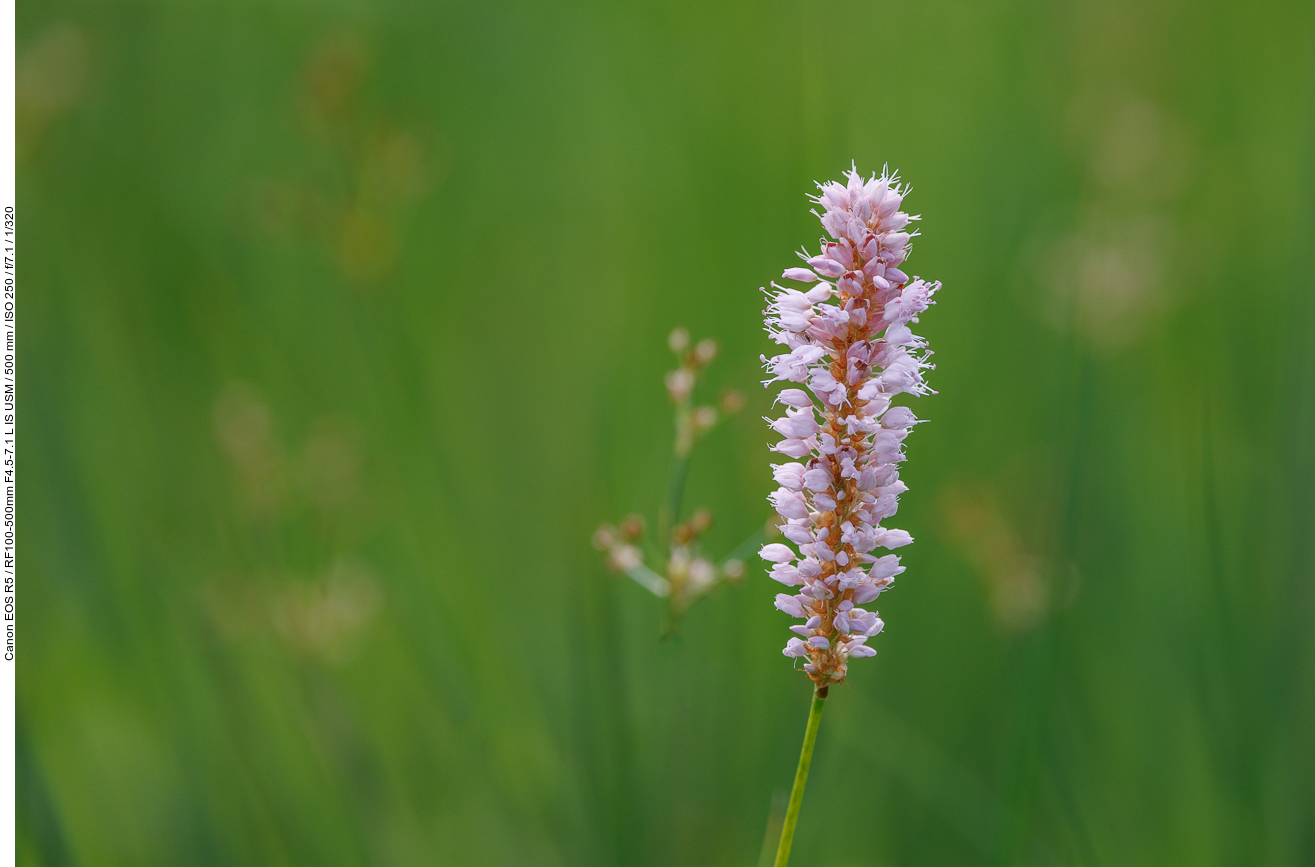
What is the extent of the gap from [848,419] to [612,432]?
2279 millimetres

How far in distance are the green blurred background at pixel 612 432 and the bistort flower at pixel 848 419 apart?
53cm

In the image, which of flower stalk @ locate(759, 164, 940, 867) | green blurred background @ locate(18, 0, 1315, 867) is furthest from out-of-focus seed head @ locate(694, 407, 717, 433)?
flower stalk @ locate(759, 164, 940, 867)

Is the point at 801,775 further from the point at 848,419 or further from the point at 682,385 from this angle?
the point at 682,385

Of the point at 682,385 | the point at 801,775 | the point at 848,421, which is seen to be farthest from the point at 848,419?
the point at 682,385

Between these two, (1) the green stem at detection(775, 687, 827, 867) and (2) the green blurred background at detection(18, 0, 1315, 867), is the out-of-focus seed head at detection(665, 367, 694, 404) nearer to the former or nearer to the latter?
(2) the green blurred background at detection(18, 0, 1315, 867)

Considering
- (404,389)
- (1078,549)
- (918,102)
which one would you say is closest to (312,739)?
(404,389)

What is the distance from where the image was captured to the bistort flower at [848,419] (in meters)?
1.25

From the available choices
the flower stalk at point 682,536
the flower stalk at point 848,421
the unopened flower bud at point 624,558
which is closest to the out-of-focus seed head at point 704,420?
the flower stalk at point 682,536

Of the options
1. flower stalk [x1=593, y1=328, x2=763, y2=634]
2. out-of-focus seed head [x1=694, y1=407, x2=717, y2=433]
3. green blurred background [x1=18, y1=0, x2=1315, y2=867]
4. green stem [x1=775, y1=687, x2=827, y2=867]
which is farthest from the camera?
green blurred background [x1=18, y1=0, x2=1315, y2=867]

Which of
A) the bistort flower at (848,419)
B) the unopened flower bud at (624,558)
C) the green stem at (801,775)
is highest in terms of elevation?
the bistort flower at (848,419)

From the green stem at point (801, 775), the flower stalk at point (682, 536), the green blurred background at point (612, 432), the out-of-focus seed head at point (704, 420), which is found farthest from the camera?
the green blurred background at point (612, 432)

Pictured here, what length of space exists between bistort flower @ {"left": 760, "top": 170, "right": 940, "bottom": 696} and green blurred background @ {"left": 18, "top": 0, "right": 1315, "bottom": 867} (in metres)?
0.53

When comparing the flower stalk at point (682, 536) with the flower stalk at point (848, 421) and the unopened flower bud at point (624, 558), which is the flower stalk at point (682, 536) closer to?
the unopened flower bud at point (624, 558)

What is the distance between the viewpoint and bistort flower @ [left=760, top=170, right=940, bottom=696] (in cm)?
125
